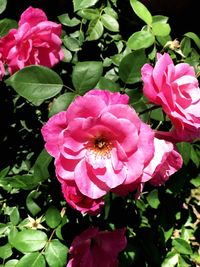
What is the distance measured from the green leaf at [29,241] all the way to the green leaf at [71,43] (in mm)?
621

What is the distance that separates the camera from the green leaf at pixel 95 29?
1370mm

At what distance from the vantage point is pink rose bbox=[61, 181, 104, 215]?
3.00 feet

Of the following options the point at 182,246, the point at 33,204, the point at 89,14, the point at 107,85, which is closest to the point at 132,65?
the point at 107,85

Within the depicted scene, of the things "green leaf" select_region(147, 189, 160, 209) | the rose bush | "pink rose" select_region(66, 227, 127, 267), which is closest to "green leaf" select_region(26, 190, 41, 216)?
the rose bush

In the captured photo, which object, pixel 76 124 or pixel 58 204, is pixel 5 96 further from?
pixel 76 124

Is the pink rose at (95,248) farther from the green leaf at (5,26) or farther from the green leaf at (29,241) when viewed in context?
the green leaf at (5,26)

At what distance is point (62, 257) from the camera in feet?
3.98

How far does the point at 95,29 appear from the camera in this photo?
138cm

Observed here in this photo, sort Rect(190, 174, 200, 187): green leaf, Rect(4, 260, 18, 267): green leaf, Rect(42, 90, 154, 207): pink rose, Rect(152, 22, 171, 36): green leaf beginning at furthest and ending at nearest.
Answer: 1. Rect(190, 174, 200, 187): green leaf
2. Rect(4, 260, 18, 267): green leaf
3. Rect(152, 22, 171, 36): green leaf
4. Rect(42, 90, 154, 207): pink rose

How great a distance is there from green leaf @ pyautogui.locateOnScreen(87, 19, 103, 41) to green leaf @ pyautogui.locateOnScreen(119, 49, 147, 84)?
0.84ft

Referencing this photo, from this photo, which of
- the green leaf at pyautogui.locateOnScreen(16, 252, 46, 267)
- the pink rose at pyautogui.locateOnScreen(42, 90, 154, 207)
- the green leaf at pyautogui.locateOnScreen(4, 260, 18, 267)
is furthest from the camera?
the green leaf at pyautogui.locateOnScreen(4, 260, 18, 267)

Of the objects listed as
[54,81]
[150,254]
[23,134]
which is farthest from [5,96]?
[150,254]

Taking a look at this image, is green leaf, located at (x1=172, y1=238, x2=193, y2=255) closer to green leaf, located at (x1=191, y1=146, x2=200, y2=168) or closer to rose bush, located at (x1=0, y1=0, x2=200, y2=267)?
rose bush, located at (x1=0, y1=0, x2=200, y2=267)

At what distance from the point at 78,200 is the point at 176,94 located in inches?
12.7
